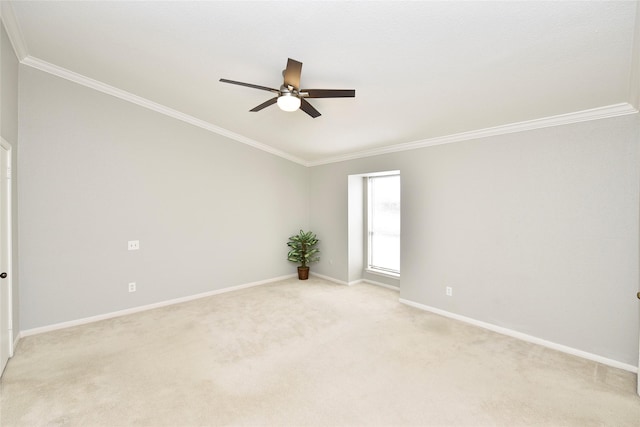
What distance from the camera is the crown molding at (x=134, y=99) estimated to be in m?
3.42

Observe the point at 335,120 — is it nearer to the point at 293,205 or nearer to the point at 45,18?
the point at 293,205

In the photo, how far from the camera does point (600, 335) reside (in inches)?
112

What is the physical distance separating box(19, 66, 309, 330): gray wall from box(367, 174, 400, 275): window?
217cm

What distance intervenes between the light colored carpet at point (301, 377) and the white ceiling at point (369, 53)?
262 centimetres

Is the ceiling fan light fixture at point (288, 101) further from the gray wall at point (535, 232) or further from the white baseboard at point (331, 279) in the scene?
the white baseboard at point (331, 279)

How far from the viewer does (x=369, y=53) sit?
2.36 meters

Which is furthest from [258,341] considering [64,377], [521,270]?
[521,270]

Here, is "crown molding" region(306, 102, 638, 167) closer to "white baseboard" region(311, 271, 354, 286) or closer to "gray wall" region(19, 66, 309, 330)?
"white baseboard" region(311, 271, 354, 286)

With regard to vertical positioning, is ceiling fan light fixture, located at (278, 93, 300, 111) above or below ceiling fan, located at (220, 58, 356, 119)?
below

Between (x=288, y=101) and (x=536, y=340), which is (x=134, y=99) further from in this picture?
(x=536, y=340)

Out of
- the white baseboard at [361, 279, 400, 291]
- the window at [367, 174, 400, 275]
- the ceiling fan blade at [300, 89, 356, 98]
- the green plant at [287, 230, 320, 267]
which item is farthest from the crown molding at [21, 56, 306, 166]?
the white baseboard at [361, 279, 400, 291]

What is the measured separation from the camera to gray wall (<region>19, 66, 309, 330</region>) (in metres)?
3.44

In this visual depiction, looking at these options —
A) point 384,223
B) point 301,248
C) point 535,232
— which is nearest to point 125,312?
point 301,248

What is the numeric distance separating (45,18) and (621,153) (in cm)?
564
